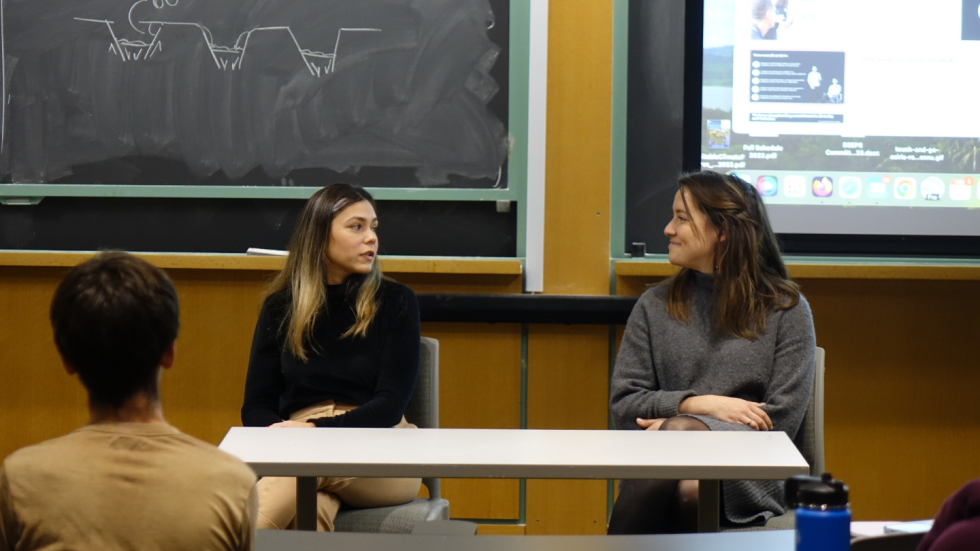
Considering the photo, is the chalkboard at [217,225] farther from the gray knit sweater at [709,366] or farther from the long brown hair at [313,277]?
the gray knit sweater at [709,366]

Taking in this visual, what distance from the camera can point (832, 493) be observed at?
3.27 feet

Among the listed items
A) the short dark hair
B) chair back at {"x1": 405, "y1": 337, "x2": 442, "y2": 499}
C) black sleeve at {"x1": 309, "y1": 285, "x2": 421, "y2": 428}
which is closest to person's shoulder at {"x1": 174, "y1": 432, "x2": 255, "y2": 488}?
the short dark hair

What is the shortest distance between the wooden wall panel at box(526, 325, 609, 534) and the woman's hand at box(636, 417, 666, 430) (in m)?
0.73

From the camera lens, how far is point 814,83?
9.29ft

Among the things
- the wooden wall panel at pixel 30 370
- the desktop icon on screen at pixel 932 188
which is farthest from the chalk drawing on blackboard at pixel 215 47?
the desktop icon on screen at pixel 932 188

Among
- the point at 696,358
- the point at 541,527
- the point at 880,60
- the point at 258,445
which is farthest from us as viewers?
the point at 541,527

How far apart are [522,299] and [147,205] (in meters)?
1.28

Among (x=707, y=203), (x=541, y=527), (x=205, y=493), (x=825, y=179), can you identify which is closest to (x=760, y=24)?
(x=825, y=179)

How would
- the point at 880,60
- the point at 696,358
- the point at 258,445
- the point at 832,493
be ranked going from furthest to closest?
the point at 880,60, the point at 696,358, the point at 258,445, the point at 832,493

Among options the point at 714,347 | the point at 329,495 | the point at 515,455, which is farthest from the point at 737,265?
the point at 329,495

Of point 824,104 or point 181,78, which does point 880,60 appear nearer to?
point 824,104

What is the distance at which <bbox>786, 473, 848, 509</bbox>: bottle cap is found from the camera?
39.2 inches

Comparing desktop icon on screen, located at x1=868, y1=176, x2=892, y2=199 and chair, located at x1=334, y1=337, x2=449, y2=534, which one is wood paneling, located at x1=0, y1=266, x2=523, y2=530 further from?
desktop icon on screen, located at x1=868, y1=176, x2=892, y2=199

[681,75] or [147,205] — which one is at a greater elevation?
[681,75]
